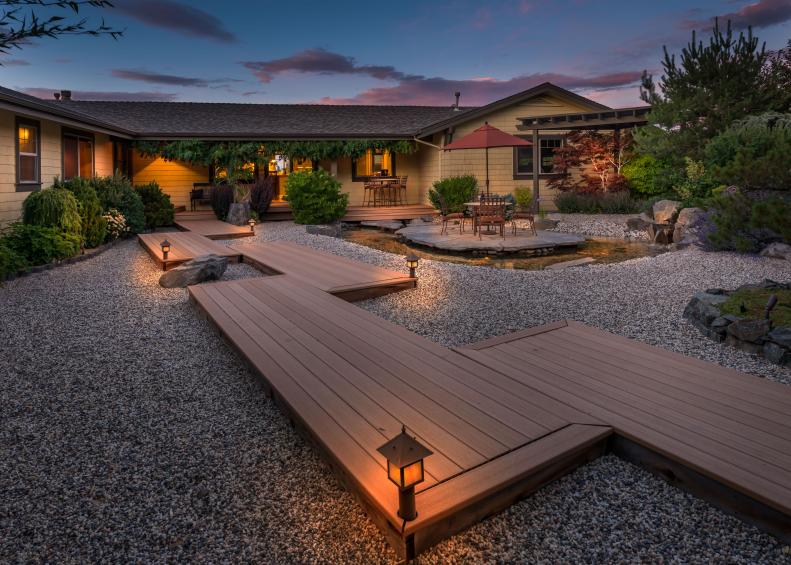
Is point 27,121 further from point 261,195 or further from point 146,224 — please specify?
point 261,195

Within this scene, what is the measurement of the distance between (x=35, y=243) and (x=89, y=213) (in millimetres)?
2048

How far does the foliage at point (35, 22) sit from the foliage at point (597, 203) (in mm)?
14235

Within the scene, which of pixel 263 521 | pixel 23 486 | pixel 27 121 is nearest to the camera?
pixel 263 521

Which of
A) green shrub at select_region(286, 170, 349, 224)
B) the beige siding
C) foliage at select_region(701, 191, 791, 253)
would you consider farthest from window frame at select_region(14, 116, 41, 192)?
foliage at select_region(701, 191, 791, 253)

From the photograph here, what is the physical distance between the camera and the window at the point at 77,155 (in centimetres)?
1177

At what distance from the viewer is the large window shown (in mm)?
16438

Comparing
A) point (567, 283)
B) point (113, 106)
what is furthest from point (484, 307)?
point (113, 106)

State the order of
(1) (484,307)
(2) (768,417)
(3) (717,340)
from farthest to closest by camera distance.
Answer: (1) (484,307), (3) (717,340), (2) (768,417)

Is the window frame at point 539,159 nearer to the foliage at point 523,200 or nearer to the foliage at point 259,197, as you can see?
the foliage at point 523,200

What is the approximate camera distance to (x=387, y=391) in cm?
312

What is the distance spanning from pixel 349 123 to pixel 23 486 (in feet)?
53.6

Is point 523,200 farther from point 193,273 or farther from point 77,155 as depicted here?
point 77,155

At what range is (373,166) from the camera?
18.2 m

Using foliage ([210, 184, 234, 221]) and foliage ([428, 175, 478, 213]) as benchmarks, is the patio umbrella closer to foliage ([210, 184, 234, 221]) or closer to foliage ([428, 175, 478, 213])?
foliage ([428, 175, 478, 213])
